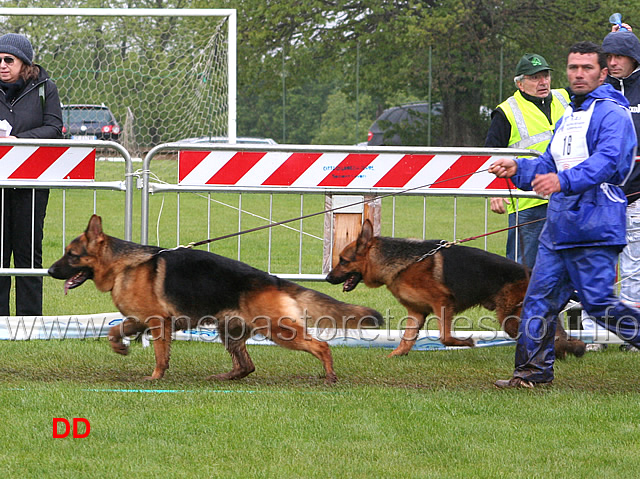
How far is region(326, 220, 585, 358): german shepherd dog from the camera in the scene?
247 inches

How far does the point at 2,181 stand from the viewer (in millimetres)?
6742

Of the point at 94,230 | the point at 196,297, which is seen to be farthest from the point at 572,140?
the point at 94,230

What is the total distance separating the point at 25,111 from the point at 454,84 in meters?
21.3

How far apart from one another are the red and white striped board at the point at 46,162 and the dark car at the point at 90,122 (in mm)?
Answer: 8234

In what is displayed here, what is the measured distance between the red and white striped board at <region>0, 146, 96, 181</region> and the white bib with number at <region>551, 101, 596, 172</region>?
3487 mm

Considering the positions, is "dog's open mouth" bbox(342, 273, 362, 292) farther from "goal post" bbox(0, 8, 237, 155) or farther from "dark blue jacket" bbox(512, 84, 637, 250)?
"goal post" bbox(0, 8, 237, 155)

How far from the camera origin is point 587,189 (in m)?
4.86

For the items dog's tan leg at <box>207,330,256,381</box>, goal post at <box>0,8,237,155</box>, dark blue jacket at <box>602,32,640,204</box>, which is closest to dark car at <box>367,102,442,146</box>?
goal post at <box>0,8,237,155</box>

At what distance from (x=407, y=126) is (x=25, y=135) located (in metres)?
21.3

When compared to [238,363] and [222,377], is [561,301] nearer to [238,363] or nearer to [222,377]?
[238,363]

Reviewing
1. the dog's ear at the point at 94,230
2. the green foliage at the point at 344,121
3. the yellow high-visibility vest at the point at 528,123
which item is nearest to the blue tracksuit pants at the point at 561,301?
the yellow high-visibility vest at the point at 528,123

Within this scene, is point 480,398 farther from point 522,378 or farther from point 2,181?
point 2,181

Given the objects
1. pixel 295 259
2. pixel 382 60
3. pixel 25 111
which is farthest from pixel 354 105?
pixel 25 111

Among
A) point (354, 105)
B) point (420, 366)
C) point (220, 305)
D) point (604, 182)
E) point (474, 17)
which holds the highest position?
point (474, 17)
